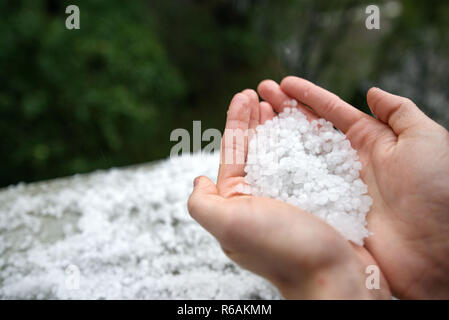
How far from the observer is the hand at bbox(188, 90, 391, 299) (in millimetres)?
847

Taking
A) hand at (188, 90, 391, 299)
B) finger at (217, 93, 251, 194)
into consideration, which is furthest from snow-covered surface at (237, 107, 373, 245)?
hand at (188, 90, 391, 299)

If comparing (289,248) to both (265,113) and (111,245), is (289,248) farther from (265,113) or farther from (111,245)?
(111,245)

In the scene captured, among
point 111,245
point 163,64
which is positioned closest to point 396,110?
point 111,245

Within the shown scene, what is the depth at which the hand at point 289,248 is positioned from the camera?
85 cm

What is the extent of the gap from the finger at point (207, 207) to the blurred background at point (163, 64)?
Result: 145cm

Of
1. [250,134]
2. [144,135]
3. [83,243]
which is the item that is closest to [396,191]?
[250,134]

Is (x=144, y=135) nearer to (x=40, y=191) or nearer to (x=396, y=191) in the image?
(x=40, y=191)

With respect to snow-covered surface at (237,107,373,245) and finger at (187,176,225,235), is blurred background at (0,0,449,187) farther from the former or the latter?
finger at (187,176,225,235)

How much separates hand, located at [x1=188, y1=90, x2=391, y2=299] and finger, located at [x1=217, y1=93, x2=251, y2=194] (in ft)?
Result: 0.85

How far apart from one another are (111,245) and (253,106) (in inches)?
37.2

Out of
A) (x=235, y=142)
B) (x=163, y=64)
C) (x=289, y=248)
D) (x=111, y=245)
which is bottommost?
(x=111, y=245)

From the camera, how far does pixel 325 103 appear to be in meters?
1.36
